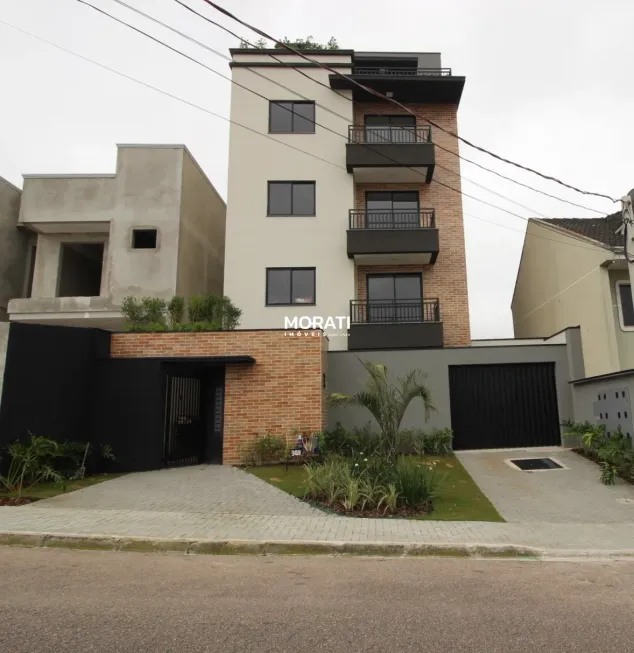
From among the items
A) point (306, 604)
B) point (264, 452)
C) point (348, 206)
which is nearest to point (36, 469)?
point (264, 452)

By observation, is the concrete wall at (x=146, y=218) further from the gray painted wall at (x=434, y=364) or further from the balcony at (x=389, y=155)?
the gray painted wall at (x=434, y=364)

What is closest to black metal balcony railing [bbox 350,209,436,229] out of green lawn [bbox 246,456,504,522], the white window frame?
the white window frame

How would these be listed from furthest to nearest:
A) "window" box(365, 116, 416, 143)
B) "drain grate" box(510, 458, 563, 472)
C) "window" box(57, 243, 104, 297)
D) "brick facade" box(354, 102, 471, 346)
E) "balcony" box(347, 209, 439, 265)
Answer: "window" box(57, 243, 104, 297) < "window" box(365, 116, 416, 143) < "brick facade" box(354, 102, 471, 346) < "balcony" box(347, 209, 439, 265) < "drain grate" box(510, 458, 563, 472)

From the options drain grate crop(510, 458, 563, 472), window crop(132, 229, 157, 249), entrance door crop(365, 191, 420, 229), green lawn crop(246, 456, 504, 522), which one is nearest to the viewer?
green lawn crop(246, 456, 504, 522)

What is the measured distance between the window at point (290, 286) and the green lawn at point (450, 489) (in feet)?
22.9

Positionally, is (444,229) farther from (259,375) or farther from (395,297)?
(259,375)

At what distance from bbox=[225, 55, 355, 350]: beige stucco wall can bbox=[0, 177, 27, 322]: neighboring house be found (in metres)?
8.29

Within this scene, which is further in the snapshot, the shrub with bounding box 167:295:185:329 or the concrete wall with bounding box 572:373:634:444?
the shrub with bounding box 167:295:185:329

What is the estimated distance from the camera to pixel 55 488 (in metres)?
9.52

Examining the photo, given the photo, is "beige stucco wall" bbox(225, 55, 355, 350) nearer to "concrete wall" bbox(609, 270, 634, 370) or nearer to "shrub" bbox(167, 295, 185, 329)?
"shrub" bbox(167, 295, 185, 329)

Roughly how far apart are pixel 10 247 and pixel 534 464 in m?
19.0

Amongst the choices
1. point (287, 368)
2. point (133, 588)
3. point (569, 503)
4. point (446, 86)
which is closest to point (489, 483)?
point (569, 503)

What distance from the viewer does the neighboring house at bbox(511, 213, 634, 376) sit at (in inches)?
596

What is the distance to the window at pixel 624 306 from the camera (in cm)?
1527
